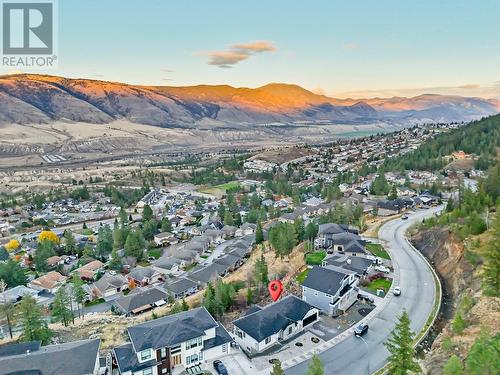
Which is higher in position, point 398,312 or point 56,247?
point 398,312

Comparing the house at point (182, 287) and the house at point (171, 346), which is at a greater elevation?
the house at point (171, 346)

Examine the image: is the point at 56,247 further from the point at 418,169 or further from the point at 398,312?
the point at 418,169

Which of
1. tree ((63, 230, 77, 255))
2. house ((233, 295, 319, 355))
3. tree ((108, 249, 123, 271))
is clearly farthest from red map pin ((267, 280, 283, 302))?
tree ((63, 230, 77, 255))

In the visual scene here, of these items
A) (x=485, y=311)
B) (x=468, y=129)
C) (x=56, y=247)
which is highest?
(x=468, y=129)

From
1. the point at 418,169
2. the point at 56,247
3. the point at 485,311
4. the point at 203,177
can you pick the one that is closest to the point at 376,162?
the point at 418,169

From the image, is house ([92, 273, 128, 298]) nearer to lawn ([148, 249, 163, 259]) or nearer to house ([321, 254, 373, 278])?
lawn ([148, 249, 163, 259])

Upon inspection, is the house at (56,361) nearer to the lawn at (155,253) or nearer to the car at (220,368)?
the car at (220,368)

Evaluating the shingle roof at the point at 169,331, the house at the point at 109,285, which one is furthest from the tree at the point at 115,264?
the shingle roof at the point at 169,331
